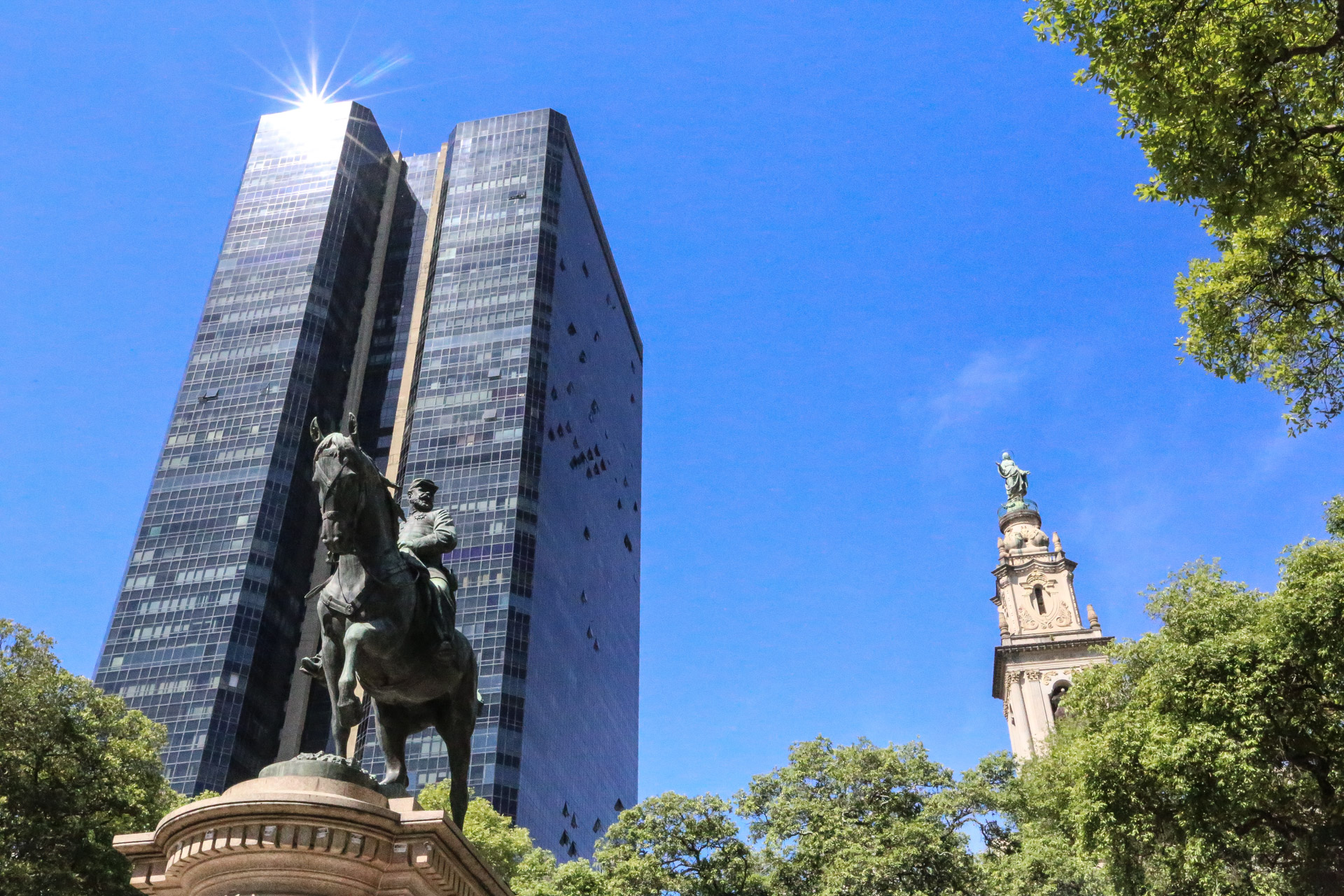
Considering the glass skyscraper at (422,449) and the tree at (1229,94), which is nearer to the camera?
the tree at (1229,94)

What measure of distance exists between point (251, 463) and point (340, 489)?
94.5m

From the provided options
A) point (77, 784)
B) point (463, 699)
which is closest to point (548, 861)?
point (77, 784)

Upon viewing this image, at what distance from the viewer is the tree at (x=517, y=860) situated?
124 feet

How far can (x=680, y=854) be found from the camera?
1494 inches

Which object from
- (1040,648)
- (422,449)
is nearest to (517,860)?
(1040,648)

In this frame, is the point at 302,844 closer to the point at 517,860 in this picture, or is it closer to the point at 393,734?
the point at 393,734

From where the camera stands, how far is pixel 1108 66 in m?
14.9

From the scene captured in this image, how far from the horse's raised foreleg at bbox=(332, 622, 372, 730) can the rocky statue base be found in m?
0.63

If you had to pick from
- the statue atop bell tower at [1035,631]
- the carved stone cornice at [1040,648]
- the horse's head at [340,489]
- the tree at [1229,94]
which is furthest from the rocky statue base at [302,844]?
the carved stone cornice at [1040,648]

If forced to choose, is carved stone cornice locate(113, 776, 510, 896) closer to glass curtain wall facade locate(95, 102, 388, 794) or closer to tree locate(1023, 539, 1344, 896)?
tree locate(1023, 539, 1344, 896)

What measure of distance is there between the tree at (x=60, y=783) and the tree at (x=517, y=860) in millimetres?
9281

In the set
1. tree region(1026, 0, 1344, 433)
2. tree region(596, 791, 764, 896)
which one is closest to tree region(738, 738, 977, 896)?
tree region(596, 791, 764, 896)

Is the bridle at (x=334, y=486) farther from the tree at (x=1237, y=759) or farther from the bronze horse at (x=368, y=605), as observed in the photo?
the tree at (x=1237, y=759)

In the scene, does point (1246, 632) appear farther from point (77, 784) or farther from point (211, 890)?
point (77, 784)
